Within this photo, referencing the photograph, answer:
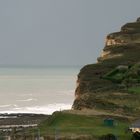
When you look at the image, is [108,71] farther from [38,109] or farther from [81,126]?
[38,109]

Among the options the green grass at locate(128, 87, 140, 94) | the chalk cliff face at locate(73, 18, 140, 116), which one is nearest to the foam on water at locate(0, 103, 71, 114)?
the chalk cliff face at locate(73, 18, 140, 116)

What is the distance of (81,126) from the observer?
147 ft

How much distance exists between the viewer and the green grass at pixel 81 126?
41.7 metres

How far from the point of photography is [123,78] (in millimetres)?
70125

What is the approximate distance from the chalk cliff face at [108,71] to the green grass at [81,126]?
5762 mm

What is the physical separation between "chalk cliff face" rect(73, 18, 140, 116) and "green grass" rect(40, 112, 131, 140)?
5.76m

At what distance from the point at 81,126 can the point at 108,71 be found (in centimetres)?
3131

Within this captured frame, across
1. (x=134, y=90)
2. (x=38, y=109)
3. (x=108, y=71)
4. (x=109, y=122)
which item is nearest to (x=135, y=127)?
(x=109, y=122)

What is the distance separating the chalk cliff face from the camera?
2162 inches

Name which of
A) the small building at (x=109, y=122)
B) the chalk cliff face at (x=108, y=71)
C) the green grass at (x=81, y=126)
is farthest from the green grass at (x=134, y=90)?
the small building at (x=109, y=122)

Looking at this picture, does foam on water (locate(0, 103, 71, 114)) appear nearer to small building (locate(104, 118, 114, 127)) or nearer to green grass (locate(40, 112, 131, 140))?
green grass (locate(40, 112, 131, 140))

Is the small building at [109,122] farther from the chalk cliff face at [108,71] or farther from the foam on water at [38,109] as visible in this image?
the foam on water at [38,109]

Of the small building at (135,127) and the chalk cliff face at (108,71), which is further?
the chalk cliff face at (108,71)

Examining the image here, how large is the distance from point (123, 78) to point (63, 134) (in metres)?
30.3
